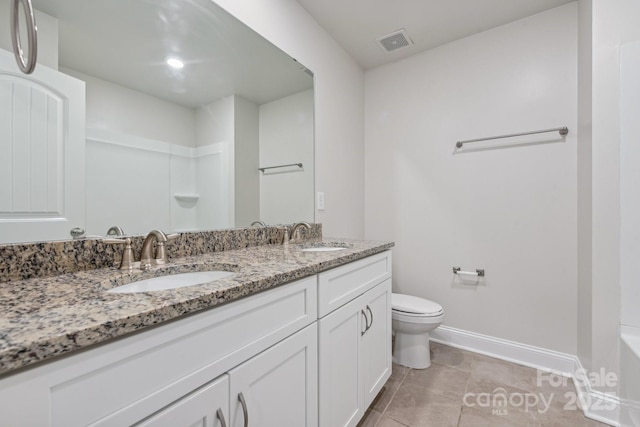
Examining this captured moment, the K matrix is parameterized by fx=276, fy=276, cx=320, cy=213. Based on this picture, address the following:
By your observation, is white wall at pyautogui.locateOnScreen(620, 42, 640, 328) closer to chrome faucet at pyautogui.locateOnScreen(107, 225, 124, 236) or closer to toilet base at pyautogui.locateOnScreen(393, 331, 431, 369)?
toilet base at pyautogui.locateOnScreen(393, 331, 431, 369)

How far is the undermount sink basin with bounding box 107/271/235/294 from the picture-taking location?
33.1 inches

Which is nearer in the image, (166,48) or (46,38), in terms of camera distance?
(46,38)

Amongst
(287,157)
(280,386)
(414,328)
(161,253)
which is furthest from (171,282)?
(414,328)

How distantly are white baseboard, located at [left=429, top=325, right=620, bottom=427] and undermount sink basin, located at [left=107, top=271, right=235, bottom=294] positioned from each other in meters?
1.93

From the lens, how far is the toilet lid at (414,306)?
1.78 meters

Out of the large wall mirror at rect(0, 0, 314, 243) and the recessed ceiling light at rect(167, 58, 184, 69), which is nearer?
the large wall mirror at rect(0, 0, 314, 243)

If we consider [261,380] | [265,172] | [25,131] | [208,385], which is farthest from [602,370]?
[25,131]

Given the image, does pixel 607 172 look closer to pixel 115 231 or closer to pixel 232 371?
pixel 232 371

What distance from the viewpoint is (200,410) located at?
0.61 meters

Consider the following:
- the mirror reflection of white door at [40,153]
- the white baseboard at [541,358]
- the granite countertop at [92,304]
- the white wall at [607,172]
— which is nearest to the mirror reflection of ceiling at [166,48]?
the mirror reflection of white door at [40,153]

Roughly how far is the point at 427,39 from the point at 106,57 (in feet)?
6.82

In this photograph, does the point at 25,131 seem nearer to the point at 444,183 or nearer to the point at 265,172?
the point at 265,172

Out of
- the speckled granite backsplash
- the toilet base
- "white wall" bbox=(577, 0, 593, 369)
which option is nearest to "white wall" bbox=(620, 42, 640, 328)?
"white wall" bbox=(577, 0, 593, 369)

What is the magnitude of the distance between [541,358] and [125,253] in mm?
2436
